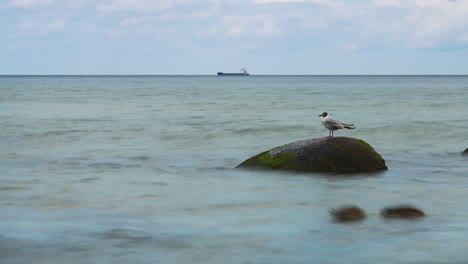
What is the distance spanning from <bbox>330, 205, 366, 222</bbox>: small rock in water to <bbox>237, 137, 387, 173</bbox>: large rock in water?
183 centimetres

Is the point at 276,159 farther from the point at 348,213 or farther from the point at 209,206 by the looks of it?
the point at 348,213

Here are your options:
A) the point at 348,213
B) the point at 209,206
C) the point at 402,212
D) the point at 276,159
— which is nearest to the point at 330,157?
the point at 276,159

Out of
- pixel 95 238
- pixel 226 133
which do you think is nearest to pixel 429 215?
pixel 95 238

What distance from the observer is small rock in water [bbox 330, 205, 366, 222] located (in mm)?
8000

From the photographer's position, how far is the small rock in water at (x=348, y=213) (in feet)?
26.2

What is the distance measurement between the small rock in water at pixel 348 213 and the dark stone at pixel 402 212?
33 centimetres

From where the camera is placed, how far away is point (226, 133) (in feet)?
70.3

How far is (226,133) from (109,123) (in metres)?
7.25

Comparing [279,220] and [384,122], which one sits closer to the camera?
[279,220]

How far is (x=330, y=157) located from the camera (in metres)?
10.6

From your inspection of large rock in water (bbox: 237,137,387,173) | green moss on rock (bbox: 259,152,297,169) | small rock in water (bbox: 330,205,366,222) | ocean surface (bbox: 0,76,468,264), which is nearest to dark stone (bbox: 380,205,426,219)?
ocean surface (bbox: 0,76,468,264)

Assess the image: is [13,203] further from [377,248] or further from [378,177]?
[378,177]

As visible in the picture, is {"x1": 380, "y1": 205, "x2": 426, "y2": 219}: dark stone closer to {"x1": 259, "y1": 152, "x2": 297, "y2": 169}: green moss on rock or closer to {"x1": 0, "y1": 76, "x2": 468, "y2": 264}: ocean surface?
{"x1": 0, "y1": 76, "x2": 468, "y2": 264}: ocean surface

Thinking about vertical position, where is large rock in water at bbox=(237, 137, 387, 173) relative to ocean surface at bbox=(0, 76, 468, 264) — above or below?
above
